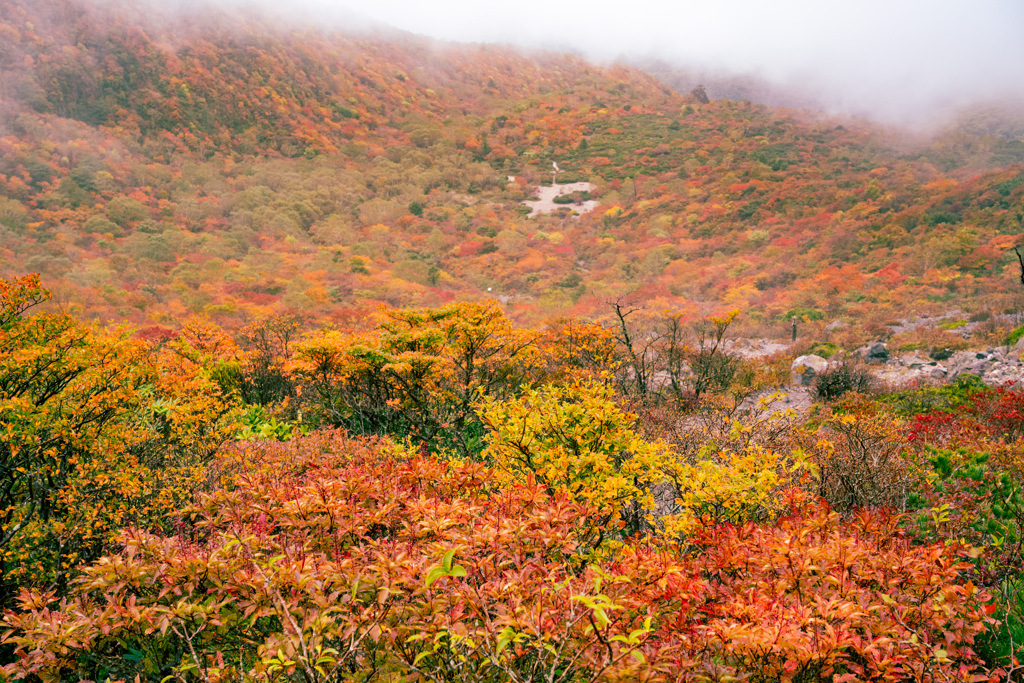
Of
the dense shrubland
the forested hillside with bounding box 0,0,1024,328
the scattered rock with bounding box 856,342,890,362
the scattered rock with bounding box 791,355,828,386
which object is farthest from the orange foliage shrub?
the forested hillside with bounding box 0,0,1024,328

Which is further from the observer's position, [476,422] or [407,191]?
[407,191]

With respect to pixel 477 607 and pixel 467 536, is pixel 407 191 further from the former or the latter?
pixel 477 607

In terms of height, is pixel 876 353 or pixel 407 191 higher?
pixel 407 191

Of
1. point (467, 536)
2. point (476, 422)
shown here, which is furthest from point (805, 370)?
point (467, 536)

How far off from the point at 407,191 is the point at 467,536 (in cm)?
5756

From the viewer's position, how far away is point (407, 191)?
181 feet

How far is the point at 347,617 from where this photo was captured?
1883 millimetres

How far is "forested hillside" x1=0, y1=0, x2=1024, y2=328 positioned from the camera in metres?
31.5

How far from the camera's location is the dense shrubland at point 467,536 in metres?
1.93

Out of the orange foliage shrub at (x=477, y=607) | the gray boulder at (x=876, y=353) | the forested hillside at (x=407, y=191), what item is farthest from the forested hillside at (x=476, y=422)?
the forested hillside at (x=407, y=191)

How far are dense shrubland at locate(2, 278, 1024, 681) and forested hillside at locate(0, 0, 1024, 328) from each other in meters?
17.7

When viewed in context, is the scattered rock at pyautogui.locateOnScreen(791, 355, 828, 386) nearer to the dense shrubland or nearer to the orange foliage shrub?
the dense shrubland

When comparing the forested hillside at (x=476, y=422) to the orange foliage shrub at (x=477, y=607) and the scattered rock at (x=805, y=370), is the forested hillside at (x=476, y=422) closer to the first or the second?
the orange foliage shrub at (x=477, y=607)

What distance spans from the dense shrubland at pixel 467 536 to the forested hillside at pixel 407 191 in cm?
1770
